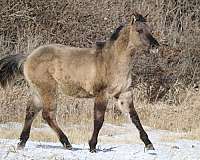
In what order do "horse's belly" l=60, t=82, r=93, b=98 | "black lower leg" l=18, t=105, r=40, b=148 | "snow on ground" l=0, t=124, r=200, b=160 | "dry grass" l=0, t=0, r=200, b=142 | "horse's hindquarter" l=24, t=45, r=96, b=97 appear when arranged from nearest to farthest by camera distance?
"snow on ground" l=0, t=124, r=200, b=160 → "black lower leg" l=18, t=105, r=40, b=148 → "horse's hindquarter" l=24, t=45, r=96, b=97 → "horse's belly" l=60, t=82, r=93, b=98 → "dry grass" l=0, t=0, r=200, b=142

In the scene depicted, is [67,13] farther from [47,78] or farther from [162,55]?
[47,78]

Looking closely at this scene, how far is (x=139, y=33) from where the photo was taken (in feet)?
30.8

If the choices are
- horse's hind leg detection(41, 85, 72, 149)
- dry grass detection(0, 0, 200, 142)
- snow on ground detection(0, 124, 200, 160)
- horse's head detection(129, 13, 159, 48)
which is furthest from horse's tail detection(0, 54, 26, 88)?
dry grass detection(0, 0, 200, 142)

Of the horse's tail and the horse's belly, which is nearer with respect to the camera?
the horse's belly

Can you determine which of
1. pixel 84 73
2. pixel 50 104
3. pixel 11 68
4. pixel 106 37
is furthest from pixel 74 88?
pixel 106 37

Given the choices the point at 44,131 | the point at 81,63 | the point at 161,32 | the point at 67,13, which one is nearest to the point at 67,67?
the point at 81,63

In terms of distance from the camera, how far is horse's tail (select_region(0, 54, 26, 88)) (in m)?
9.41

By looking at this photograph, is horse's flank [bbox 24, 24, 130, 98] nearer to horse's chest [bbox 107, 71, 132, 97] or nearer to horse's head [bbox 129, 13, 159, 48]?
horse's chest [bbox 107, 71, 132, 97]

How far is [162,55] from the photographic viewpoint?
1814 cm

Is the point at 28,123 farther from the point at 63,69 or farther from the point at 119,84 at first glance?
the point at 119,84

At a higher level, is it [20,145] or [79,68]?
[79,68]

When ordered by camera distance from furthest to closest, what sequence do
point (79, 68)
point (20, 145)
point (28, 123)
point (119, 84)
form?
point (79, 68)
point (28, 123)
point (119, 84)
point (20, 145)

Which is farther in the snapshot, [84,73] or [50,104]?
[84,73]

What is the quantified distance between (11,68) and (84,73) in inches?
47.6
